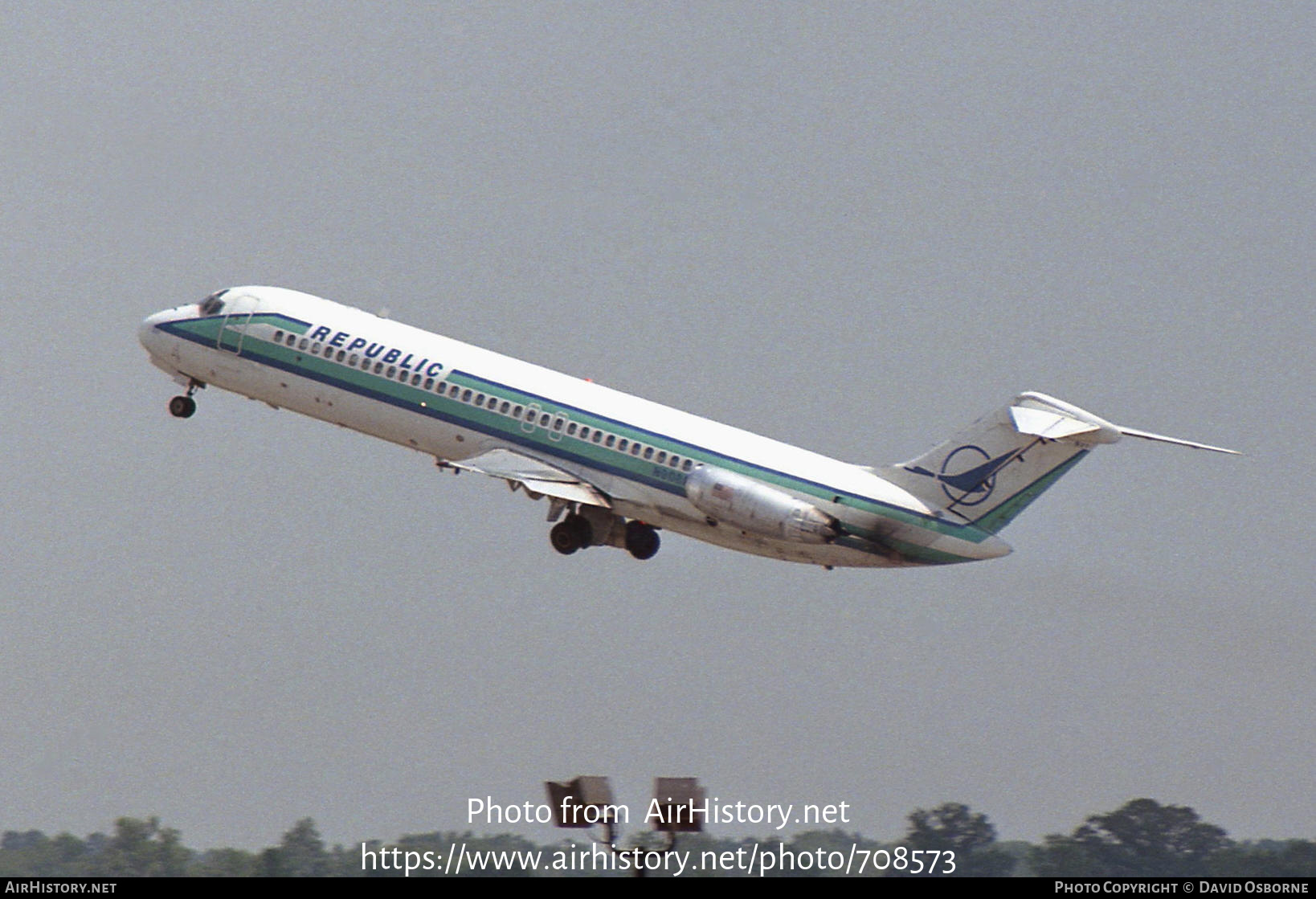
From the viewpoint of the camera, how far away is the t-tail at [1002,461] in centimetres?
5262

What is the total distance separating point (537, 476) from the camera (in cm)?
5709

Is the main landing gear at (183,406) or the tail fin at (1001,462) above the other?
the main landing gear at (183,406)

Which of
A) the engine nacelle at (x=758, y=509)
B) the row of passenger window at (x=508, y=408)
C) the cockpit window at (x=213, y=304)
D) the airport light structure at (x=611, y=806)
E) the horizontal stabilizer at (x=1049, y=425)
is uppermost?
the cockpit window at (x=213, y=304)

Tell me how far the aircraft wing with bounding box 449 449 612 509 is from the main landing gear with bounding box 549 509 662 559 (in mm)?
1932

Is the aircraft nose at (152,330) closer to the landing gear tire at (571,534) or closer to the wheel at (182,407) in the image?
the wheel at (182,407)

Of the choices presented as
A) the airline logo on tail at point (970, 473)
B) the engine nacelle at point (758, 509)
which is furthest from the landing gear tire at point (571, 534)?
the airline logo on tail at point (970, 473)

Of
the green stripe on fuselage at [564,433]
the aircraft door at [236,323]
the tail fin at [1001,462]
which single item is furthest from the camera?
the aircraft door at [236,323]

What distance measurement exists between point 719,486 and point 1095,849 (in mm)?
24232

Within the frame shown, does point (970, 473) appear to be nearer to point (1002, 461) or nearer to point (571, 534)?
point (1002, 461)

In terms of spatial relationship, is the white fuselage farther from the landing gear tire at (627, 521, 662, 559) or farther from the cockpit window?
the landing gear tire at (627, 521, 662, 559)

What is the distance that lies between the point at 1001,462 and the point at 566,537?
11720 mm

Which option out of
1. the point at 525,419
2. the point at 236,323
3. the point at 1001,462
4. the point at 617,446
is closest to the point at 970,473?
the point at 1001,462

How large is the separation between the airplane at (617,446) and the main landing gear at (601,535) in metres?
0.04

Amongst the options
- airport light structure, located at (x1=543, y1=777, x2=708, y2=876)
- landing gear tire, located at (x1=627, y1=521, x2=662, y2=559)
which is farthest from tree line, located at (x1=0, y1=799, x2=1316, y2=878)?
airport light structure, located at (x1=543, y1=777, x2=708, y2=876)
